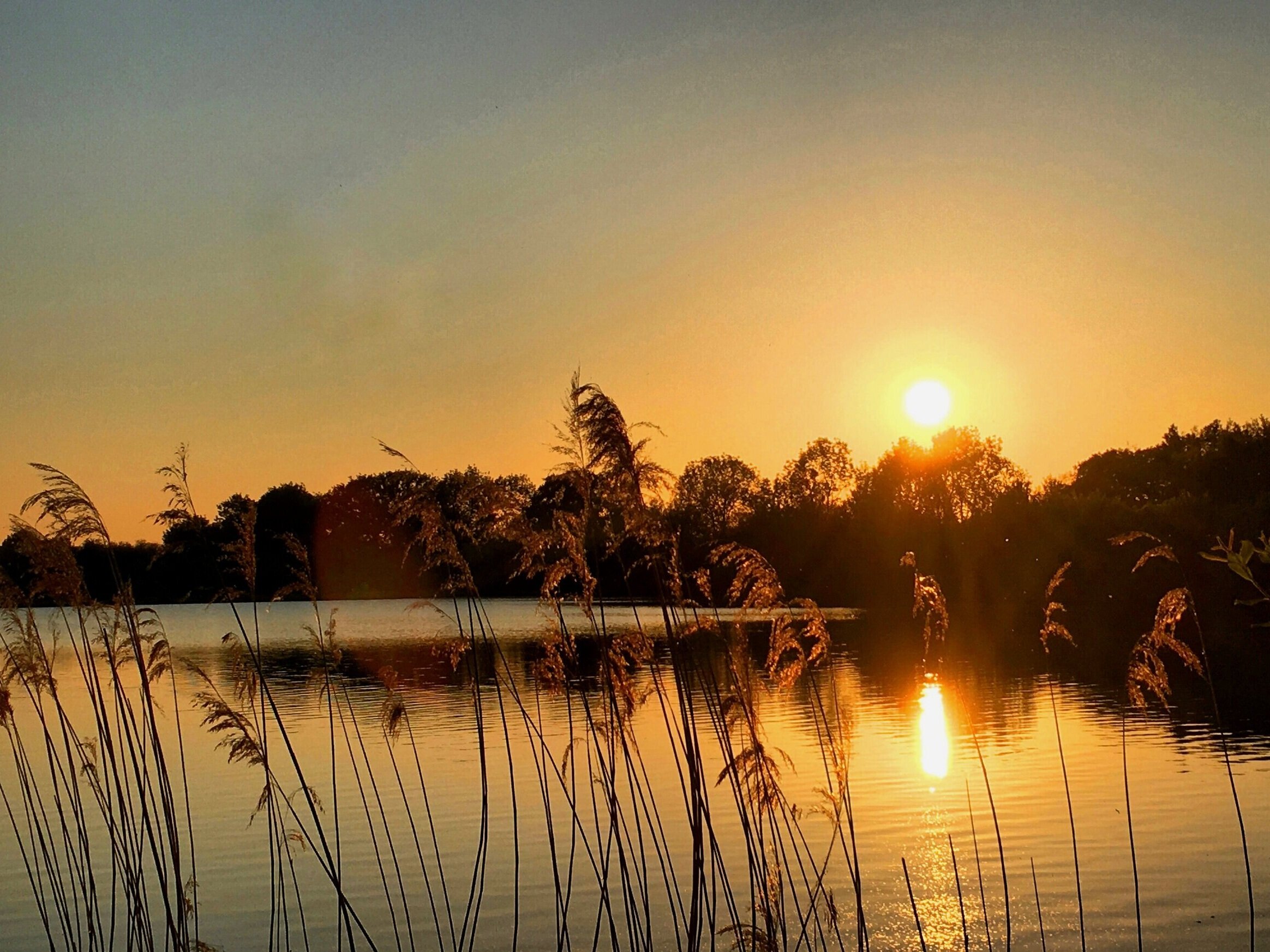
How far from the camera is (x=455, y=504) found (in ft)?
19.0

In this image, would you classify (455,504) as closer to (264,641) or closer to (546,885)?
(546,885)

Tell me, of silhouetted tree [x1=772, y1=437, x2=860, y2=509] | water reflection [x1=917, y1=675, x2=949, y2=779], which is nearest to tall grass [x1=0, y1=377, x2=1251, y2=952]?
water reflection [x1=917, y1=675, x2=949, y2=779]

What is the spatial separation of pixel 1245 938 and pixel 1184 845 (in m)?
3.19

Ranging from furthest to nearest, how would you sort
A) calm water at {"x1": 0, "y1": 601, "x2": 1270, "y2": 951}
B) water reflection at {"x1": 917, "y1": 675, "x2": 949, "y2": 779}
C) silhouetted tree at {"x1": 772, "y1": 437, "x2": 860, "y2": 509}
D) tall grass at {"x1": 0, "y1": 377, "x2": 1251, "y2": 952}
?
1. silhouetted tree at {"x1": 772, "y1": 437, "x2": 860, "y2": 509}
2. water reflection at {"x1": 917, "y1": 675, "x2": 949, "y2": 779}
3. calm water at {"x1": 0, "y1": 601, "x2": 1270, "y2": 951}
4. tall grass at {"x1": 0, "y1": 377, "x2": 1251, "y2": 952}

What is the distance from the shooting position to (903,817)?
49.3 ft

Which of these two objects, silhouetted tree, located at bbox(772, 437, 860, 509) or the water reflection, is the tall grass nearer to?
the water reflection

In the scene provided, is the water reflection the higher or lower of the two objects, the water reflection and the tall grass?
the lower

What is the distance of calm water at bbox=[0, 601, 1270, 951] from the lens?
10742mm

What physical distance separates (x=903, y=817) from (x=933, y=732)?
7.25m

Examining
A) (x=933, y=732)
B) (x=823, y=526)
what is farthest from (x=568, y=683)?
(x=823, y=526)

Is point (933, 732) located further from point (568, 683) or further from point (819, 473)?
point (819, 473)

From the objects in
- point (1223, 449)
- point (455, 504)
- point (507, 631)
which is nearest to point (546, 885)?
point (455, 504)

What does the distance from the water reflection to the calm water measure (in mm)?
73

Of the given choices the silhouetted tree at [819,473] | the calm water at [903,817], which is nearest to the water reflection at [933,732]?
the calm water at [903,817]
